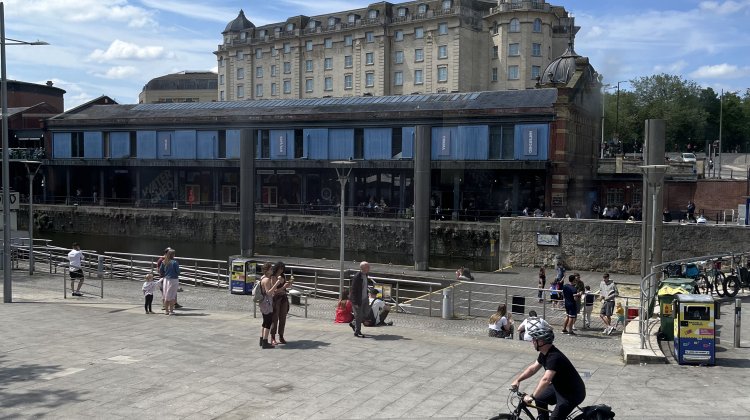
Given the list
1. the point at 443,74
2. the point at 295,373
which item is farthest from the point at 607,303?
the point at 443,74

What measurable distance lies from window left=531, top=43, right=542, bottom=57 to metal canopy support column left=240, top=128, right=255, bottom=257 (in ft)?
173

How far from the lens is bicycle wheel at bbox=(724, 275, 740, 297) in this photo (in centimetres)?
1959

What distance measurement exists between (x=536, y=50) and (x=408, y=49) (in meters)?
15.5

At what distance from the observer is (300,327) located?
15.8m

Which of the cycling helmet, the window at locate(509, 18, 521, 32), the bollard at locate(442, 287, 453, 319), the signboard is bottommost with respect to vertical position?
the bollard at locate(442, 287, 453, 319)

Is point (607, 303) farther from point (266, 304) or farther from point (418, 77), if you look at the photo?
point (418, 77)

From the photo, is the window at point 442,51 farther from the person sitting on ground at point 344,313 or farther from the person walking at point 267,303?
the person walking at point 267,303

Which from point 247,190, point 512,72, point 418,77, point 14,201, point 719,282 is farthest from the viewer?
point 418,77

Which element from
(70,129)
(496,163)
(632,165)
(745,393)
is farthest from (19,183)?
(745,393)

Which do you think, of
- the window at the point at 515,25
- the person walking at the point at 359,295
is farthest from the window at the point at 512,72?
the person walking at the point at 359,295

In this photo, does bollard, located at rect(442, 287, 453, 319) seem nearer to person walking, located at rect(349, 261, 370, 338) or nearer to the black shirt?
person walking, located at rect(349, 261, 370, 338)

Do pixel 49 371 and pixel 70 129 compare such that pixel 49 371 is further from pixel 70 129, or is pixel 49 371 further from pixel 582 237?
pixel 70 129

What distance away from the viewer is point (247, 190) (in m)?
36.3

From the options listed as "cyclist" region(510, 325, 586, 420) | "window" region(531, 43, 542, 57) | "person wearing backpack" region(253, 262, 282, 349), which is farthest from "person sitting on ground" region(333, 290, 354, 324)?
"window" region(531, 43, 542, 57)
